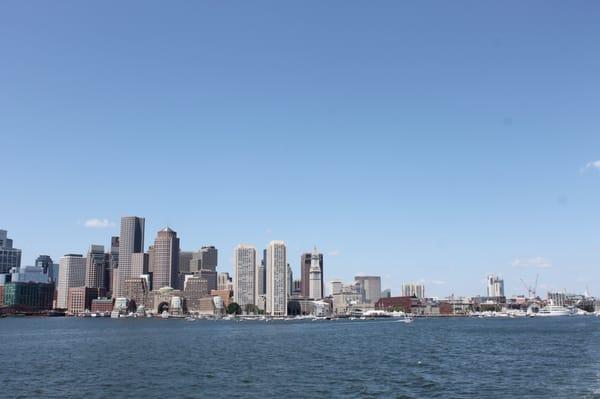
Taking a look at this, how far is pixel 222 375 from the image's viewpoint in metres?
64.4

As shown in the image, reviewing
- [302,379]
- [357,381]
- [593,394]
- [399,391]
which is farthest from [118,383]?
[593,394]

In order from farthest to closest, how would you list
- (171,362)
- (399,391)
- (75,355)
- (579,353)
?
1. (75,355)
2. (579,353)
3. (171,362)
4. (399,391)

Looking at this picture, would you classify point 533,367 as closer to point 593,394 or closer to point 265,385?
point 593,394

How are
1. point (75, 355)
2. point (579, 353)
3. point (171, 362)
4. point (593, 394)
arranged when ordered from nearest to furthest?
1. point (593, 394)
2. point (171, 362)
3. point (579, 353)
4. point (75, 355)

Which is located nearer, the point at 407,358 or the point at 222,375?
the point at 222,375

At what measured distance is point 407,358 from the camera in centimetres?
8194

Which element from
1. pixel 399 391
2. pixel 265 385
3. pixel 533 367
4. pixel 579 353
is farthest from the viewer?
pixel 579 353

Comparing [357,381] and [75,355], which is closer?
[357,381]

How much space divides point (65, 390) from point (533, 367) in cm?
4976

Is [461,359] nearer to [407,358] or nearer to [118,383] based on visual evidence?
[407,358]

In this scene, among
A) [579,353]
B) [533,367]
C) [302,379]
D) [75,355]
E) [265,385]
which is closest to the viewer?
[265,385]

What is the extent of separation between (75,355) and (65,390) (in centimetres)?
3854

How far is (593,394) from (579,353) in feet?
130

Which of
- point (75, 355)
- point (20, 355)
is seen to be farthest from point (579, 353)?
point (20, 355)
